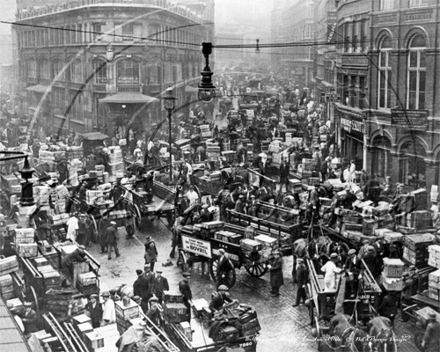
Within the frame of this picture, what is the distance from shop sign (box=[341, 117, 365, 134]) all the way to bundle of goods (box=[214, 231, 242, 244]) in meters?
15.2

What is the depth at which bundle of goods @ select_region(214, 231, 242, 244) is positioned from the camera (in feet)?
54.1

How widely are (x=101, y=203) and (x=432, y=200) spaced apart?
35.6ft

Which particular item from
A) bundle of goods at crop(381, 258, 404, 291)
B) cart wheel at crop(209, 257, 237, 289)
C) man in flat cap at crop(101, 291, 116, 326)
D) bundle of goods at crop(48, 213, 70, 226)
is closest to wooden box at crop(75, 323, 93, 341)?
man in flat cap at crop(101, 291, 116, 326)

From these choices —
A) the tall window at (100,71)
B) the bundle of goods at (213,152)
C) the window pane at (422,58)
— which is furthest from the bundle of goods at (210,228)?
the tall window at (100,71)

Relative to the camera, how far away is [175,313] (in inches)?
493

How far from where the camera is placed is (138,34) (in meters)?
44.8

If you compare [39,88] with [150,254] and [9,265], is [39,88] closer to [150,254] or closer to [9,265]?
[150,254]

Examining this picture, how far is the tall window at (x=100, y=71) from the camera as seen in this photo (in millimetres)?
44781

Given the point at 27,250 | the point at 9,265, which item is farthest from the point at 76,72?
the point at 9,265

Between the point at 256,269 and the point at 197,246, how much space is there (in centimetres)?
164

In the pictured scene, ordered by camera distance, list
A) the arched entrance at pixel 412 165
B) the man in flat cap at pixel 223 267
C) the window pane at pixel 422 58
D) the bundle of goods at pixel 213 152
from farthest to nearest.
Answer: the bundle of goods at pixel 213 152 < the arched entrance at pixel 412 165 < the window pane at pixel 422 58 < the man in flat cap at pixel 223 267

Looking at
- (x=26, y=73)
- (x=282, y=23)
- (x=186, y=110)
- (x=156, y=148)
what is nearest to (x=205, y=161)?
(x=156, y=148)

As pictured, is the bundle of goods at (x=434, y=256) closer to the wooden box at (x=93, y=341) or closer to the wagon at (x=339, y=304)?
the wagon at (x=339, y=304)

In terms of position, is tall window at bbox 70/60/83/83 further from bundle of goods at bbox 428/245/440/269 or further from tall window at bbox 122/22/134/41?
bundle of goods at bbox 428/245/440/269
